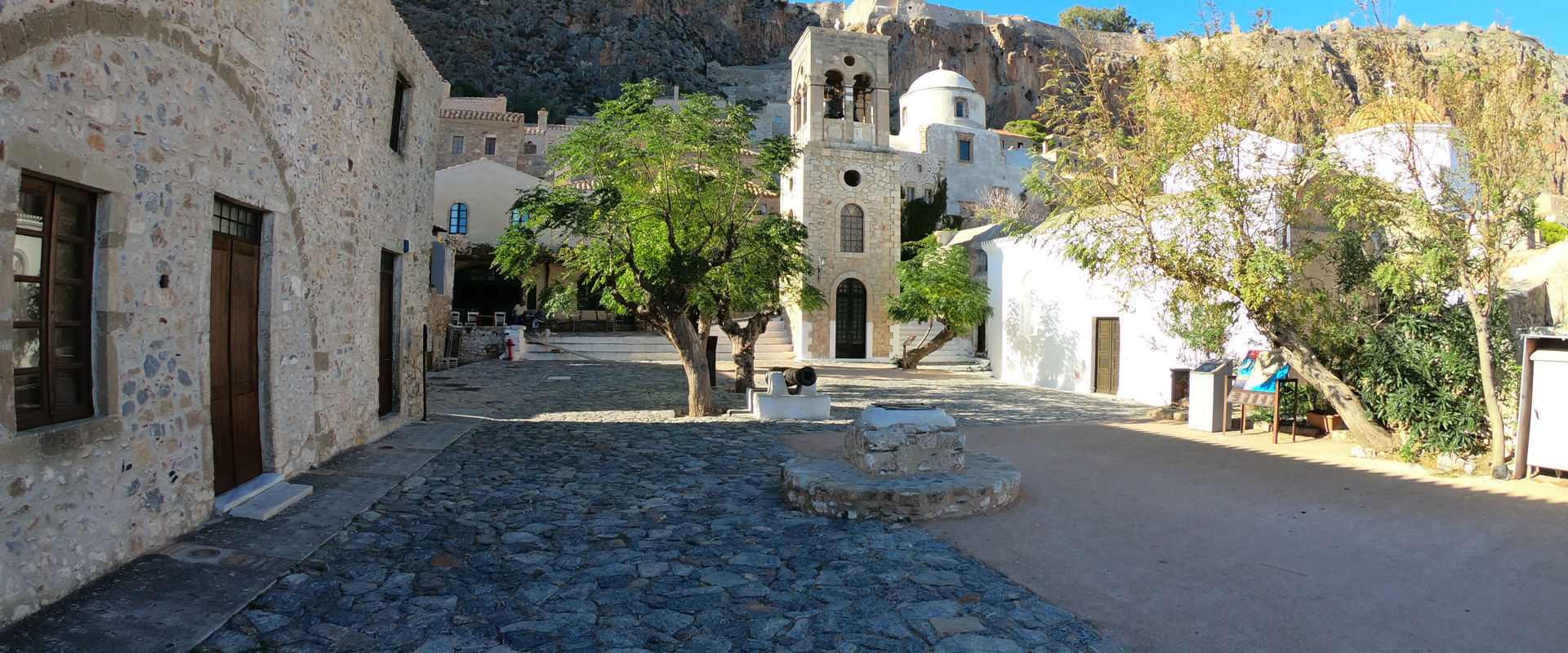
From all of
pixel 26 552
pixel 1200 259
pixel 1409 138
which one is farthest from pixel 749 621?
pixel 1409 138

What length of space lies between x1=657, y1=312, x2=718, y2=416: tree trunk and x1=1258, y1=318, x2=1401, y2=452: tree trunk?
6810mm

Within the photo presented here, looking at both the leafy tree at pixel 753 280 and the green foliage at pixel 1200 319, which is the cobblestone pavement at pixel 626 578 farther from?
the leafy tree at pixel 753 280

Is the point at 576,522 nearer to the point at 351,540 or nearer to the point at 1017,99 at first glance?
the point at 351,540

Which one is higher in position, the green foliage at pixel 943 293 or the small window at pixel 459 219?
the small window at pixel 459 219

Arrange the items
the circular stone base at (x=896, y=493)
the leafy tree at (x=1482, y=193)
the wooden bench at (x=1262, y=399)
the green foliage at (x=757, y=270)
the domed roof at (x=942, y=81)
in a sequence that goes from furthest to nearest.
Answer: the domed roof at (x=942, y=81), the green foliage at (x=757, y=270), the wooden bench at (x=1262, y=399), the leafy tree at (x=1482, y=193), the circular stone base at (x=896, y=493)

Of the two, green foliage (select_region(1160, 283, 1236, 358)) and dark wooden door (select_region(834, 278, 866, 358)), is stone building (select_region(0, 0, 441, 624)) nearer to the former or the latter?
green foliage (select_region(1160, 283, 1236, 358))

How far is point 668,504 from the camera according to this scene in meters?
5.83

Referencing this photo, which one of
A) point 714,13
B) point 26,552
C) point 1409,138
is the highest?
point 714,13

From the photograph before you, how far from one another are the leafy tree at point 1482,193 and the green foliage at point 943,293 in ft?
44.3

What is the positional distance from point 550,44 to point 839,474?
61938 millimetres

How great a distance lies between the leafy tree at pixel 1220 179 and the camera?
782cm

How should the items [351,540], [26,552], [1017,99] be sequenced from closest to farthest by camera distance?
1. [26,552]
2. [351,540]
3. [1017,99]

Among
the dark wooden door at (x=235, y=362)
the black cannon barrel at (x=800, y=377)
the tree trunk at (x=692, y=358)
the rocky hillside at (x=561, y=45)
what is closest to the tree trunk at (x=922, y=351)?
the black cannon barrel at (x=800, y=377)

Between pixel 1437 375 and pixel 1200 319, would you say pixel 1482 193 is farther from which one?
pixel 1200 319
